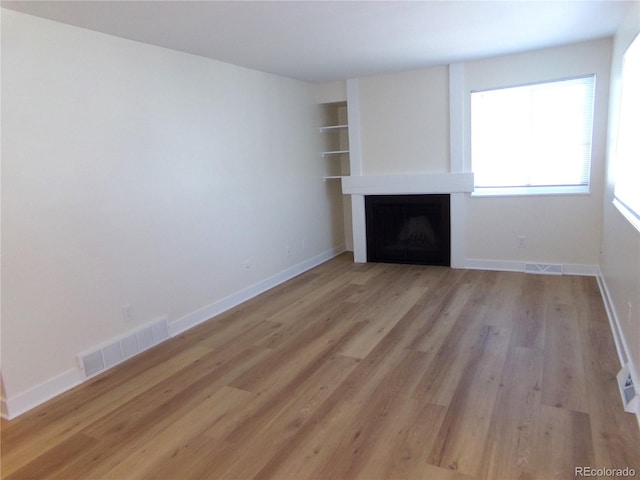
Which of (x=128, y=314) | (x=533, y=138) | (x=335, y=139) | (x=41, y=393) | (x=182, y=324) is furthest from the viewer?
(x=335, y=139)

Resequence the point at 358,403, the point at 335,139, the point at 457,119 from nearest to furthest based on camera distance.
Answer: the point at 358,403 < the point at 457,119 < the point at 335,139

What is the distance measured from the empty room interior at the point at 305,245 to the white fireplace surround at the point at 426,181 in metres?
0.03

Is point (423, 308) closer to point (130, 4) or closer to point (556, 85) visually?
point (556, 85)

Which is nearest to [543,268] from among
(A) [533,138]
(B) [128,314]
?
(A) [533,138]

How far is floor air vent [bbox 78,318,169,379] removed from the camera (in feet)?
9.38

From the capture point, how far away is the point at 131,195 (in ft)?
10.3

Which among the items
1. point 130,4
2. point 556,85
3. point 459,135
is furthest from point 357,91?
point 130,4

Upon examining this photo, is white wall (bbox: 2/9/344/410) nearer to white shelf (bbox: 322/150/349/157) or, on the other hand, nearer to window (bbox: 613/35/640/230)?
white shelf (bbox: 322/150/349/157)

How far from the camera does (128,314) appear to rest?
3158mm

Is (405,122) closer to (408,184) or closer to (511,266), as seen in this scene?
(408,184)

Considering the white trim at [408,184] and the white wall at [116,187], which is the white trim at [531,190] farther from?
the white wall at [116,187]

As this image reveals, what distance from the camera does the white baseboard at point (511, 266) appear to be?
4.42 metres

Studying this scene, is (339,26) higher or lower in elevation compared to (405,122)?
higher

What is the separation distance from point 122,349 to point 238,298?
134cm
